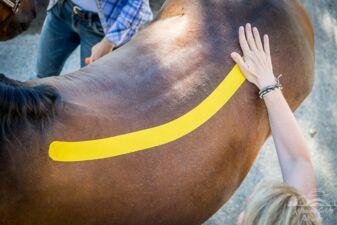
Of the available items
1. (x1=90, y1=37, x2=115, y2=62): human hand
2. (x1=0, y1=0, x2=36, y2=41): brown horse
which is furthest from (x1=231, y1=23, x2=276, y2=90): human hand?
(x1=0, y1=0, x2=36, y2=41): brown horse

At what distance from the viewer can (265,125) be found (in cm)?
173

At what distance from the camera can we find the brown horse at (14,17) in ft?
5.46

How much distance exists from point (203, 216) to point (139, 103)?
0.47m

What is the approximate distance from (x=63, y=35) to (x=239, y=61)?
0.94m

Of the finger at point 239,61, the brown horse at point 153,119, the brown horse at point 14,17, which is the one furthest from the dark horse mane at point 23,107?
the finger at point 239,61

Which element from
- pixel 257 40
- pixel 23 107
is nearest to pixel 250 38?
pixel 257 40

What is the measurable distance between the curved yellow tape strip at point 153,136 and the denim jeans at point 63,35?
712mm

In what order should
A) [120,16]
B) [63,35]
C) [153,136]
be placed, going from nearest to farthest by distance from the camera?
[153,136]
[120,16]
[63,35]

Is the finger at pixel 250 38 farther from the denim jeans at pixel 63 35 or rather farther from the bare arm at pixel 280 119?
the denim jeans at pixel 63 35

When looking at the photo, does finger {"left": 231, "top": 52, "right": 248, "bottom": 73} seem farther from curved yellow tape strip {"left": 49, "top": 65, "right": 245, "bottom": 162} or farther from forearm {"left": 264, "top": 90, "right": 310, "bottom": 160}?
forearm {"left": 264, "top": 90, "right": 310, "bottom": 160}

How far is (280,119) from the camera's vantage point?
62.5 inches

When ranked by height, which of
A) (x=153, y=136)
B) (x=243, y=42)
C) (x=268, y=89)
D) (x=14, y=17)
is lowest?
(x=153, y=136)

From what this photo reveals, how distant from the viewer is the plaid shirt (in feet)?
6.08

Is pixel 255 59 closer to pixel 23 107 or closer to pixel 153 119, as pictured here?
pixel 153 119
